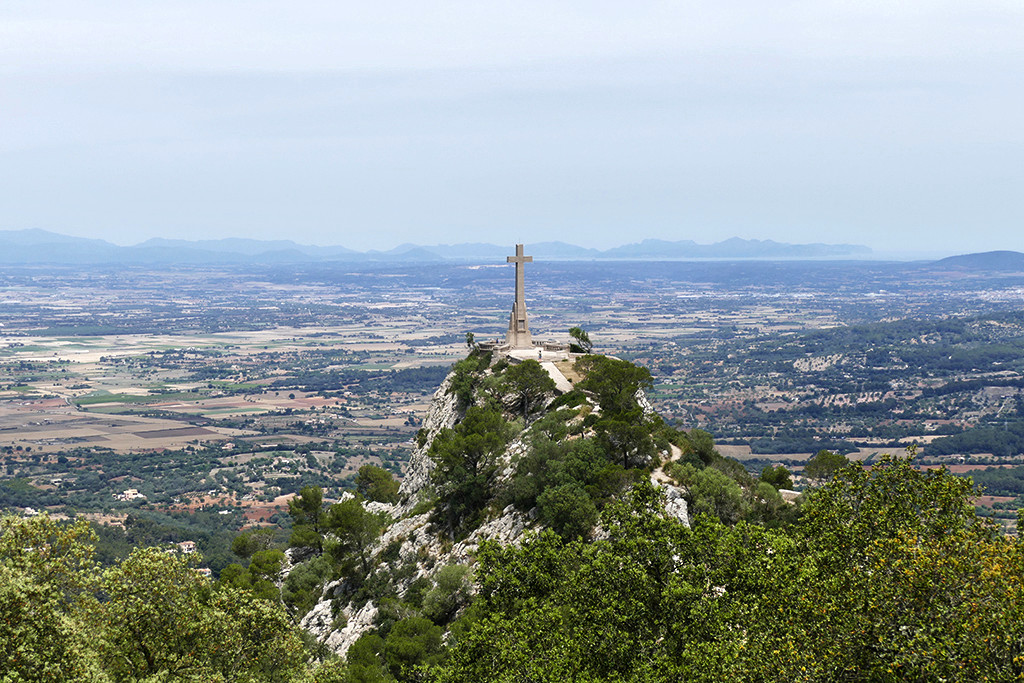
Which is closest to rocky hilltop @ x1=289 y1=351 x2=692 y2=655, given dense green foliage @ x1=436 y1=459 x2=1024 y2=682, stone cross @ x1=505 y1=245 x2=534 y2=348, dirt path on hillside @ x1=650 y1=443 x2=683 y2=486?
dirt path on hillside @ x1=650 y1=443 x2=683 y2=486

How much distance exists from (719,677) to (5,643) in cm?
1966

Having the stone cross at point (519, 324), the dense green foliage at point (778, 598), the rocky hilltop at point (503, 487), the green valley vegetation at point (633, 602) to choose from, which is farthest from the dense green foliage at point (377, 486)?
the dense green foliage at point (778, 598)

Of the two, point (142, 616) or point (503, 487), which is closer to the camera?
point (142, 616)

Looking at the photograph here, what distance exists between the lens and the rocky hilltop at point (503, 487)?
48.1 m

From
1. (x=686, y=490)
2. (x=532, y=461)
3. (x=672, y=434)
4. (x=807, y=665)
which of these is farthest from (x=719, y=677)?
(x=672, y=434)

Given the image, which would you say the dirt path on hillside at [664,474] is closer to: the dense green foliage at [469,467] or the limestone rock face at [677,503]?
the limestone rock face at [677,503]

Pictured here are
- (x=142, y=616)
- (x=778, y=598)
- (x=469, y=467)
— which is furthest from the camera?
(x=469, y=467)

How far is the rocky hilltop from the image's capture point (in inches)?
1893

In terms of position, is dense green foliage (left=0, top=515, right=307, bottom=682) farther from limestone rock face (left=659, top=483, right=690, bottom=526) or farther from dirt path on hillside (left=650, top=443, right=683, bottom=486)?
dirt path on hillside (left=650, top=443, right=683, bottom=486)

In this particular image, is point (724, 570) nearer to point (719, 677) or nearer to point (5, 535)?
point (719, 677)

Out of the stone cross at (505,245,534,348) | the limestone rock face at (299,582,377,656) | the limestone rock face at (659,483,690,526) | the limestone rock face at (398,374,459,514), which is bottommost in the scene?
the limestone rock face at (299,582,377,656)

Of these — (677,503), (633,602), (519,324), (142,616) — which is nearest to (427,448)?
(519,324)

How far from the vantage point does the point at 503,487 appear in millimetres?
55250

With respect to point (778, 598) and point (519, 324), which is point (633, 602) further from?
point (519, 324)
